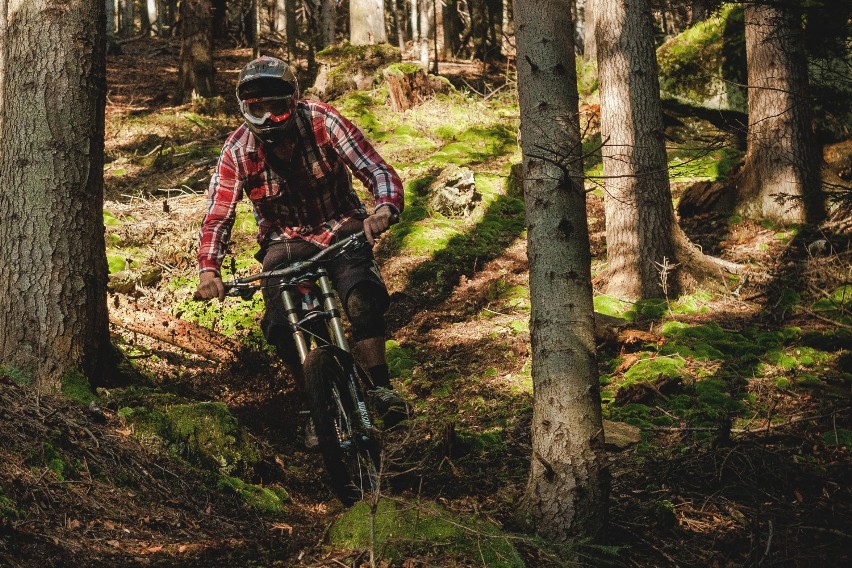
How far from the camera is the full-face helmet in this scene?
4461mm

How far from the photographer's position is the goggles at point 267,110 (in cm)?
452

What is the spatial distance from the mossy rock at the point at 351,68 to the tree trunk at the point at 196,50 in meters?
2.97

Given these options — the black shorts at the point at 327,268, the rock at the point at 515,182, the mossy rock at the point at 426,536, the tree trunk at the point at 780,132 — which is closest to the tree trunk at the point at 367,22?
the rock at the point at 515,182

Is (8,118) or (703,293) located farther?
(703,293)

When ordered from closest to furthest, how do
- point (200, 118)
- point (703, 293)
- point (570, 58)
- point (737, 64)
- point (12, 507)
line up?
point (12, 507) < point (570, 58) < point (703, 293) < point (737, 64) < point (200, 118)

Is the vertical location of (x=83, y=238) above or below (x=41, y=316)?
above

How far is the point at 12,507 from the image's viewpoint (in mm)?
3369

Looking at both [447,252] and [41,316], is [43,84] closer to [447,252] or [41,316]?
[41,316]

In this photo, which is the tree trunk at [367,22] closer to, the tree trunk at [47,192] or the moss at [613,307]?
the moss at [613,307]

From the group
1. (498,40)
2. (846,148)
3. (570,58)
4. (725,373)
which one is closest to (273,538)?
(570,58)

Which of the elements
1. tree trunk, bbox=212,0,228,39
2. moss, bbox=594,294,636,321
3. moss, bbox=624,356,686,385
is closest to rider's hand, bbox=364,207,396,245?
moss, bbox=624,356,686,385

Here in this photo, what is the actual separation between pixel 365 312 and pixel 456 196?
20.2ft

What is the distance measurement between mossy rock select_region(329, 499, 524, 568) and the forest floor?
0.02 m

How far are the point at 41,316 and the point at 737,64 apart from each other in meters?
10.5
